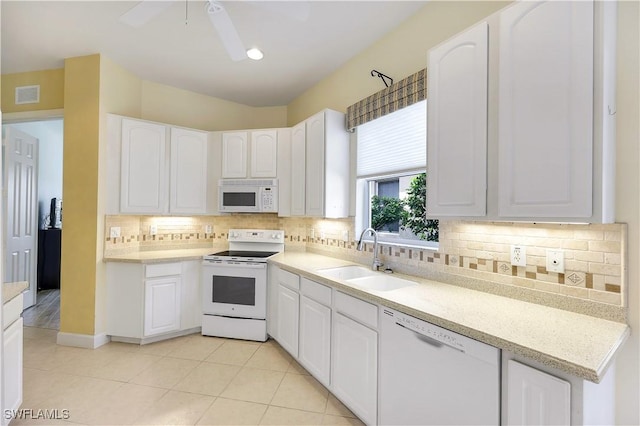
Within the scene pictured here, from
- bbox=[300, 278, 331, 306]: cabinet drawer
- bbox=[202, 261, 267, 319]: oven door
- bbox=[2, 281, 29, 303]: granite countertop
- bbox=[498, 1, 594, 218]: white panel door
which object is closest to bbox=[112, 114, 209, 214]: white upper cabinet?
bbox=[202, 261, 267, 319]: oven door

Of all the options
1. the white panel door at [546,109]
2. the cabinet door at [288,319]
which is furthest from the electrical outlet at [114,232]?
the white panel door at [546,109]

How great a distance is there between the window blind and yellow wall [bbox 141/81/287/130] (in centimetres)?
180

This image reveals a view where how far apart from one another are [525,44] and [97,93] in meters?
3.56

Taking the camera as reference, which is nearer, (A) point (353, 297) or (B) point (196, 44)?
(A) point (353, 297)

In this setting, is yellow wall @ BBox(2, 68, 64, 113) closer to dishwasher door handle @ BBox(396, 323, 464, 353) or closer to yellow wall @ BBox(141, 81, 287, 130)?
yellow wall @ BBox(141, 81, 287, 130)

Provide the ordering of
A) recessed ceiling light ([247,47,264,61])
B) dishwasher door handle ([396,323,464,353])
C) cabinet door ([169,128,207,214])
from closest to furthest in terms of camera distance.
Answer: dishwasher door handle ([396,323,464,353]) < recessed ceiling light ([247,47,264,61]) < cabinet door ([169,128,207,214])

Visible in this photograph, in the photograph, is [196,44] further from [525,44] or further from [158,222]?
[525,44]

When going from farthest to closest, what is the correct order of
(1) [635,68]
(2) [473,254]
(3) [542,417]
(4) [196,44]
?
(4) [196,44] → (2) [473,254] → (1) [635,68] → (3) [542,417]

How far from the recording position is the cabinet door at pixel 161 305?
291 centimetres

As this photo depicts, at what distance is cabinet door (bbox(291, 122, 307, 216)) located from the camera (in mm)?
3113

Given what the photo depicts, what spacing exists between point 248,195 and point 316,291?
1.67 m

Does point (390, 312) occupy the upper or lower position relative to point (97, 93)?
lower

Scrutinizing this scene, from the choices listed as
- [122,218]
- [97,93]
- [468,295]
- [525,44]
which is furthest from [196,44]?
[468,295]

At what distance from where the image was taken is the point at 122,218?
3186mm
